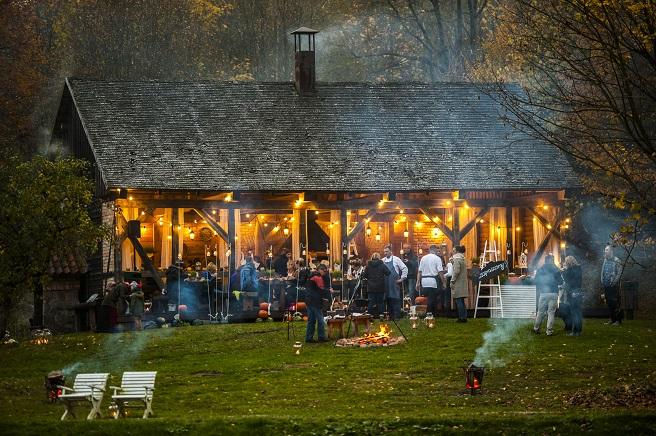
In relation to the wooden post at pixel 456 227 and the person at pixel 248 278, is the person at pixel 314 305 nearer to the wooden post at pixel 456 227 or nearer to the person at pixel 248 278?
the person at pixel 248 278

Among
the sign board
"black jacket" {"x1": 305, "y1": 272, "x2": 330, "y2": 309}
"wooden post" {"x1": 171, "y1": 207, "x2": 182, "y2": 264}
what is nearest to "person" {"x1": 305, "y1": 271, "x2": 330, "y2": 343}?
"black jacket" {"x1": 305, "y1": 272, "x2": 330, "y2": 309}

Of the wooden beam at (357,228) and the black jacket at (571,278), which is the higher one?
the wooden beam at (357,228)

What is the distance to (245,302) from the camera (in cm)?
3266

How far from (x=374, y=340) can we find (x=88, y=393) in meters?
7.65

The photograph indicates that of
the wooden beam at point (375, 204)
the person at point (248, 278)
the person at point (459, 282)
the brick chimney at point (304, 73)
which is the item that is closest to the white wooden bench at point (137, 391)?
the person at point (459, 282)

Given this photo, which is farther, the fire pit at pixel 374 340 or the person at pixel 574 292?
the person at pixel 574 292

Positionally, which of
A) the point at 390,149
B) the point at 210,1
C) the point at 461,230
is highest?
the point at 210,1

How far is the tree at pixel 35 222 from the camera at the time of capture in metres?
27.7

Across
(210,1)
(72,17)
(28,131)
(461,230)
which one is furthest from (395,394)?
(210,1)

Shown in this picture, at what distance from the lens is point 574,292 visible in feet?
87.5

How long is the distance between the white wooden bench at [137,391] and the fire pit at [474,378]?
479cm

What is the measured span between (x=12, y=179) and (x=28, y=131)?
718 inches

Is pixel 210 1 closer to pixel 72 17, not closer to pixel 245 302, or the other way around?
pixel 72 17

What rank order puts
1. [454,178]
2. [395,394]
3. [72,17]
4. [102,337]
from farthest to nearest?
[72,17]
[454,178]
[102,337]
[395,394]
